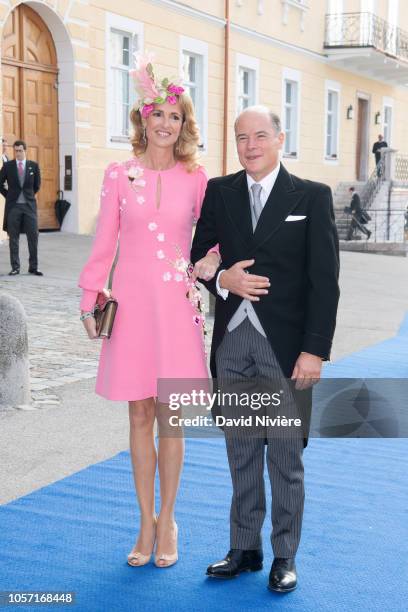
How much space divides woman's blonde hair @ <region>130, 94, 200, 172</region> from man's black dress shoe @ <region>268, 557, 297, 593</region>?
1.63 meters

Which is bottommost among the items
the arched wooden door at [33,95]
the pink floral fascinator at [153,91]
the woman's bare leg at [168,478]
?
the woman's bare leg at [168,478]

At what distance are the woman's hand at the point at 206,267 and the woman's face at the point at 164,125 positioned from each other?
0.50 meters

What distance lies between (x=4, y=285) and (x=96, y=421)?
19.1 ft

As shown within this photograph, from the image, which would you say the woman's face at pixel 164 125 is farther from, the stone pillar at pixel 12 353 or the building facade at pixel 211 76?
the building facade at pixel 211 76

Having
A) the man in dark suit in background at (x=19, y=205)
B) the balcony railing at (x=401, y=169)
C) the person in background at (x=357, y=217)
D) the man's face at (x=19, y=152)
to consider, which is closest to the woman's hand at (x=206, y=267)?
the man in dark suit in background at (x=19, y=205)

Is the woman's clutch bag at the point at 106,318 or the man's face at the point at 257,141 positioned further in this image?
Result: the woman's clutch bag at the point at 106,318

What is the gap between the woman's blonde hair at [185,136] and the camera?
11.5 ft

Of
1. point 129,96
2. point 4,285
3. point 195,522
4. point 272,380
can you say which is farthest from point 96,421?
point 129,96

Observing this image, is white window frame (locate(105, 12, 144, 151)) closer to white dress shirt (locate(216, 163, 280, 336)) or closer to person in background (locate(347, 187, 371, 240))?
person in background (locate(347, 187, 371, 240))

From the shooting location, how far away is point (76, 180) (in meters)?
16.8

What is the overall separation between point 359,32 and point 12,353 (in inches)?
965

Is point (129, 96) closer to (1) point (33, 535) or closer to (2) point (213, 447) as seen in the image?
(2) point (213, 447)

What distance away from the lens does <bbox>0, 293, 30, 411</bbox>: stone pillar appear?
5863 mm

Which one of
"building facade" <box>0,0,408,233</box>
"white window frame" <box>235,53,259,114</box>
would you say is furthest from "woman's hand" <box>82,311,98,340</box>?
"white window frame" <box>235,53,259,114</box>
